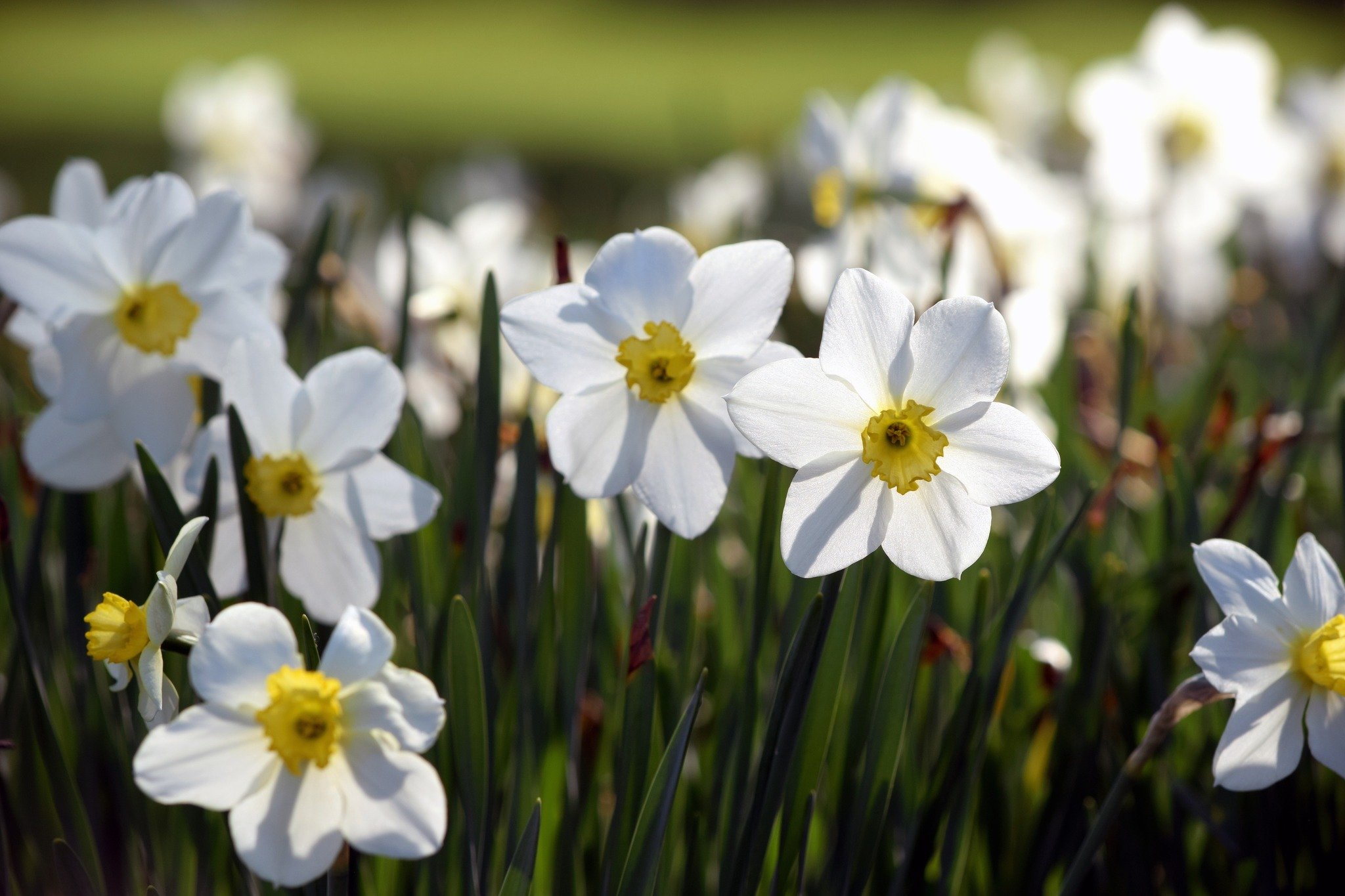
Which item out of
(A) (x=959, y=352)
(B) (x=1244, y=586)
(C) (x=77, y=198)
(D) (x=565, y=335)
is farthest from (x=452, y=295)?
(B) (x=1244, y=586)

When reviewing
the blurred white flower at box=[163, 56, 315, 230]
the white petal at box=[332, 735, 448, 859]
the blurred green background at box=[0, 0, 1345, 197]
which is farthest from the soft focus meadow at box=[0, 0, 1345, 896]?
the blurred green background at box=[0, 0, 1345, 197]

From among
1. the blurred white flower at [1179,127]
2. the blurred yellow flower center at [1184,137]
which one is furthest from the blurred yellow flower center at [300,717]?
the blurred yellow flower center at [1184,137]

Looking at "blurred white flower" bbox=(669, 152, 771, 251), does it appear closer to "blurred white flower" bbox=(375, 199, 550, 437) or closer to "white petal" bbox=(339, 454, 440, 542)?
"blurred white flower" bbox=(375, 199, 550, 437)

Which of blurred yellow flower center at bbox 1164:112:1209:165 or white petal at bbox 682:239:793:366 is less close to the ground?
blurred yellow flower center at bbox 1164:112:1209:165

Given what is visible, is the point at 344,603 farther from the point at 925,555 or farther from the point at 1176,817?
the point at 1176,817

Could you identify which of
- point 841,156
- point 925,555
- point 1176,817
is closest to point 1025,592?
point 925,555

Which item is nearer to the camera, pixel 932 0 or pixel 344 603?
pixel 344 603
